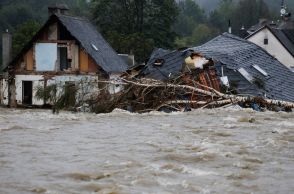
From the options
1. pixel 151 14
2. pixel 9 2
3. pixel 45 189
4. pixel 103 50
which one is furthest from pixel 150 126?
pixel 9 2

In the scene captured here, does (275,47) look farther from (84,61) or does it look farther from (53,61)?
(53,61)

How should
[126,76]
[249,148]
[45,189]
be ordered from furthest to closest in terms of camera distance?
[126,76] → [249,148] → [45,189]

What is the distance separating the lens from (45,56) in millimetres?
31625

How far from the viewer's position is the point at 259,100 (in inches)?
752

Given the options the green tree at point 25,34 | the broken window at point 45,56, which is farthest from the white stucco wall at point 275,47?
the broken window at point 45,56

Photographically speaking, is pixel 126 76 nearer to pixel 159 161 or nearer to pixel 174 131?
pixel 174 131

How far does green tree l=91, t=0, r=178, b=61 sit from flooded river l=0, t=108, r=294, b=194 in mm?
39741

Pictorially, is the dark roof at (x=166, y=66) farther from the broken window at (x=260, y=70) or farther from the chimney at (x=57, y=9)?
the chimney at (x=57, y=9)

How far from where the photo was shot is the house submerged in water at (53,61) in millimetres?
30891

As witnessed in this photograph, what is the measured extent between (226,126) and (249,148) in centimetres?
353

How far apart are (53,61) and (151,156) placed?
71.7 ft

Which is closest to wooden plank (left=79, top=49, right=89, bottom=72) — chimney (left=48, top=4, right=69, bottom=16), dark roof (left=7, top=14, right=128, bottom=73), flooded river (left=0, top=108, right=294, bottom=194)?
dark roof (left=7, top=14, right=128, bottom=73)

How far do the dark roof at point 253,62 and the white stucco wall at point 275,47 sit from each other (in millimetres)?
18395

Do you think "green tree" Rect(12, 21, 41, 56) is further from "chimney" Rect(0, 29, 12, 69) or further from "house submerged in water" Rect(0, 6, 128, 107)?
"house submerged in water" Rect(0, 6, 128, 107)
